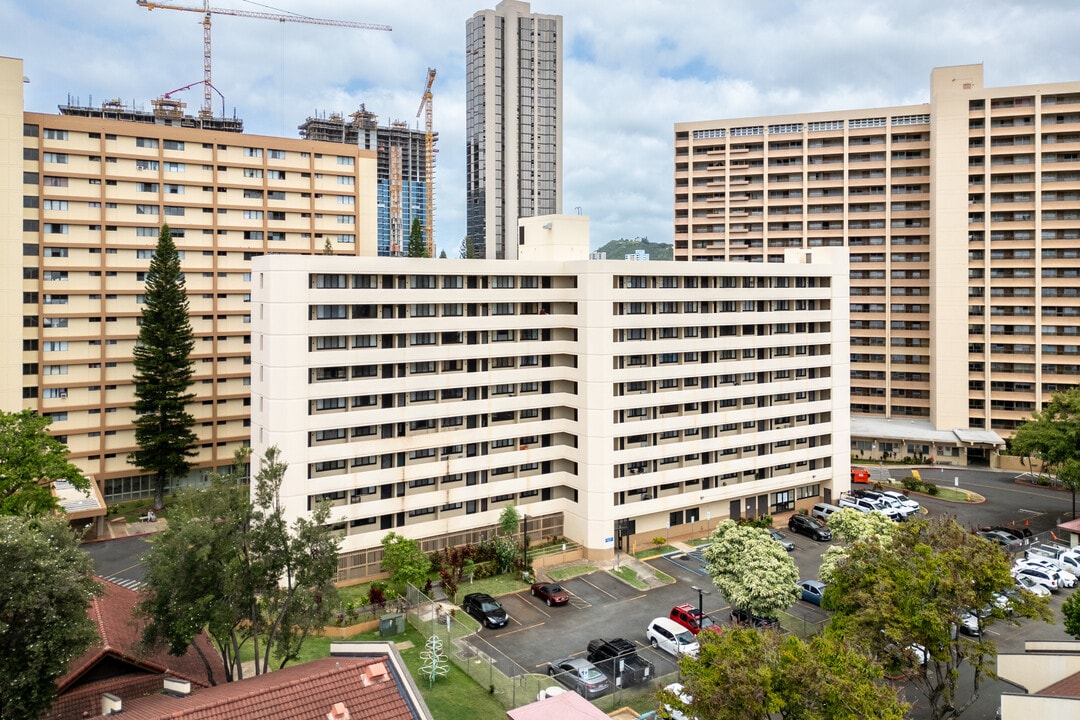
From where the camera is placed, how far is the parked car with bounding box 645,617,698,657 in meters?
39.9

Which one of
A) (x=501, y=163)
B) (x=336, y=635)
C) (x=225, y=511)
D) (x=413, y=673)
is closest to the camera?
(x=225, y=511)

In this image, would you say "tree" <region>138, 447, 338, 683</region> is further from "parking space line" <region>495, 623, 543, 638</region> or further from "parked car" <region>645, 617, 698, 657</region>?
"parked car" <region>645, 617, 698, 657</region>

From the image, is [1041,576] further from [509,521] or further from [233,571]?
[233,571]

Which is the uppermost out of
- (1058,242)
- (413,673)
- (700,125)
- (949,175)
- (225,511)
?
(700,125)

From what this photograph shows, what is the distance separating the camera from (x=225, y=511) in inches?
1206

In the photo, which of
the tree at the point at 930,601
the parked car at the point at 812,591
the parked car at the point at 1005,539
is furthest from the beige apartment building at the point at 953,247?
the tree at the point at 930,601

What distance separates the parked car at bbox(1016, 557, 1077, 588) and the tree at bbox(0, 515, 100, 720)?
54253 millimetres

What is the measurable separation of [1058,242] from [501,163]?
9684 centimetres

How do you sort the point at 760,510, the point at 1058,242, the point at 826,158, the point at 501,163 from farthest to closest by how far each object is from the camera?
1. the point at 501,163
2. the point at 826,158
3. the point at 1058,242
4. the point at 760,510

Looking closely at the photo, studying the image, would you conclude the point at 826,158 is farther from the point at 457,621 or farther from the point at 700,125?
the point at 457,621

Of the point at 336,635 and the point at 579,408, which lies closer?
the point at 336,635

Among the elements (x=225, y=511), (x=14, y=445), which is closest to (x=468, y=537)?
(x=225, y=511)

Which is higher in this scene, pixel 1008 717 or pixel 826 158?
pixel 826 158

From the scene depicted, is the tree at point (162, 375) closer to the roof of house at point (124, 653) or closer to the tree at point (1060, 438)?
the roof of house at point (124, 653)
